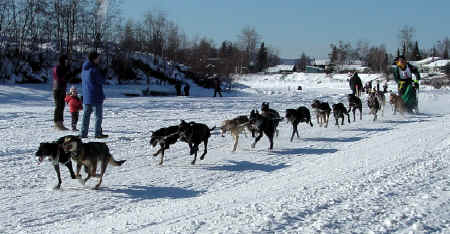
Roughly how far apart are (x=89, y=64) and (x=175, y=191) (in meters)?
4.78

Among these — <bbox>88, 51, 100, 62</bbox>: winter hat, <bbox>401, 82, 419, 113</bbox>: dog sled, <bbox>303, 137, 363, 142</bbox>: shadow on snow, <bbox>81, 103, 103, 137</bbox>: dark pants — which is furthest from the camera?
<bbox>401, 82, 419, 113</bbox>: dog sled

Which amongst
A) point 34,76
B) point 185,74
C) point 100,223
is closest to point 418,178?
point 100,223

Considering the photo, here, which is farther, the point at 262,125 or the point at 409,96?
the point at 409,96

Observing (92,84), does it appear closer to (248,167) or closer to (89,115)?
(89,115)

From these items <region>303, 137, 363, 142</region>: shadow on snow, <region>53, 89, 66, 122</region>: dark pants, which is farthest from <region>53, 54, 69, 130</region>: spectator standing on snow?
<region>303, 137, 363, 142</region>: shadow on snow

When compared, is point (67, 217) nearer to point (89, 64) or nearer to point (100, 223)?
point (100, 223)

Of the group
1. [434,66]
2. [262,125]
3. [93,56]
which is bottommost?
[262,125]

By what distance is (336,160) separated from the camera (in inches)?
313

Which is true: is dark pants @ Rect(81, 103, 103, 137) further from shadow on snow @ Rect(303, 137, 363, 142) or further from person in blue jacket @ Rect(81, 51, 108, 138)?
shadow on snow @ Rect(303, 137, 363, 142)

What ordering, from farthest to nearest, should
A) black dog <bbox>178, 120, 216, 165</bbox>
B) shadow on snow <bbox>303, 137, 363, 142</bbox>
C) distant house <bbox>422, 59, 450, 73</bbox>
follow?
1. distant house <bbox>422, 59, 450, 73</bbox>
2. shadow on snow <bbox>303, 137, 363, 142</bbox>
3. black dog <bbox>178, 120, 216, 165</bbox>

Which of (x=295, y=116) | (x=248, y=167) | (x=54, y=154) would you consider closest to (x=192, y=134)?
(x=248, y=167)

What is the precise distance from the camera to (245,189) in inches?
238

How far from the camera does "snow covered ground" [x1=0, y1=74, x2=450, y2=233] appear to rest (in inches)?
174

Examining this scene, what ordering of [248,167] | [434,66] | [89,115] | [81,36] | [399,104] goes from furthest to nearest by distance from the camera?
[434,66], [81,36], [399,104], [89,115], [248,167]
